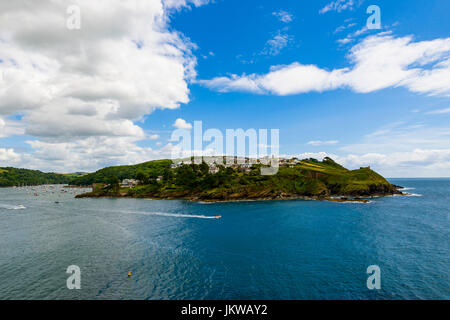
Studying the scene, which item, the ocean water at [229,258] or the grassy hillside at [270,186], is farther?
the grassy hillside at [270,186]

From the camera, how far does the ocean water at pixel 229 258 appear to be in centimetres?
2856

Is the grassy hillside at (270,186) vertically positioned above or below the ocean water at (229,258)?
above

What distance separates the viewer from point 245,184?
138125 millimetres

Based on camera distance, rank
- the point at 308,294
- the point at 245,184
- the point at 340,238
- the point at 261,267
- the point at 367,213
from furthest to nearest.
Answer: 1. the point at 245,184
2. the point at 367,213
3. the point at 340,238
4. the point at 261,267
5. the point at 308,294

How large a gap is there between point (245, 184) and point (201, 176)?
43.6 m

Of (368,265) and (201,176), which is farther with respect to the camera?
(201,176)

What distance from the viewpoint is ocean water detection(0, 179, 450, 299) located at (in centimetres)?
2856

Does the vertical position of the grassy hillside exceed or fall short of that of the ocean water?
it exceeds it

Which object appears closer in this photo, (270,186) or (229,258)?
(229,258)

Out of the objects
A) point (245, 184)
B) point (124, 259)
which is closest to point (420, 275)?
point (124, 259)

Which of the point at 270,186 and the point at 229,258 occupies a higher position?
the point at 270,186

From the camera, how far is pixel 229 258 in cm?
3991
